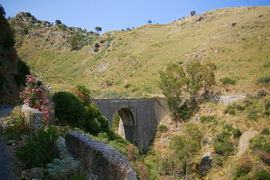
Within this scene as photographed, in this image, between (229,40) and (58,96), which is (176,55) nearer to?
(229,40)

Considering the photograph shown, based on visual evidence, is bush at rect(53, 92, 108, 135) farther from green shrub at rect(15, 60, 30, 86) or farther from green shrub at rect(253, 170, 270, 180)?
green shrub at rect(253, 170, 270, 180)

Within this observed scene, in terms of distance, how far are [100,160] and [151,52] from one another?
5416 centimetres

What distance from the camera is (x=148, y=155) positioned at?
1090 inches

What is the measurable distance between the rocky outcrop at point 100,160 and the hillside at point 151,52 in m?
25.8

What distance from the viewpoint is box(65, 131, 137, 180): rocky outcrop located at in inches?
194

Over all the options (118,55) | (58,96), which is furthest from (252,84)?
(118,55)

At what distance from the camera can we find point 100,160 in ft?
17.7

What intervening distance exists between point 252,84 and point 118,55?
119 ft

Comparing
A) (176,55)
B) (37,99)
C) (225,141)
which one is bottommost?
(225,141)

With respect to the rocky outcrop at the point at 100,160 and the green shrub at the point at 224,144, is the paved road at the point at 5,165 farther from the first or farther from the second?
the green shrub at the point at 224,144

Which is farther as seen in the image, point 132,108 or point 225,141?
point 132,108

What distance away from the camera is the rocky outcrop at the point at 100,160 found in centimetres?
492

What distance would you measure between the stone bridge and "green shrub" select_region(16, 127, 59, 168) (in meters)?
14.5

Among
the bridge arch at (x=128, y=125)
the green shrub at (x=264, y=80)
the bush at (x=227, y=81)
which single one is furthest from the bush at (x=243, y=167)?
the bush at (x=227, y=81)
